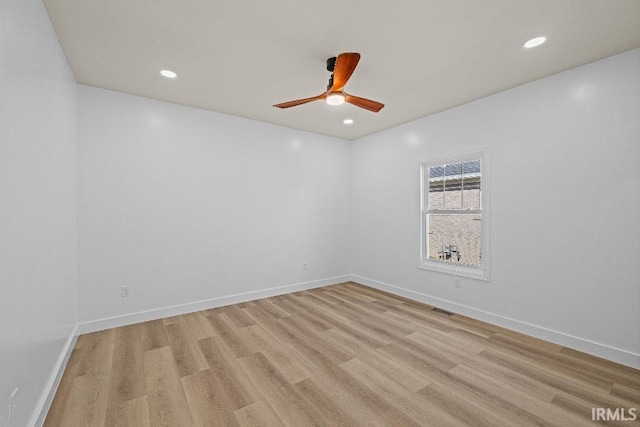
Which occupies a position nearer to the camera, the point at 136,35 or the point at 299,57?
the point at 136,35

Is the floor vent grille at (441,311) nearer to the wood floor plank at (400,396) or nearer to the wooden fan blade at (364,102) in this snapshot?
the wood floor plank at (400,396)

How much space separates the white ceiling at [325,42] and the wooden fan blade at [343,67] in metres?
0.34

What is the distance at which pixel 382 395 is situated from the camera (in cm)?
204

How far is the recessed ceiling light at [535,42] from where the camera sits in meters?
2.24

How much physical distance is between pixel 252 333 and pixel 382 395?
5.29ft

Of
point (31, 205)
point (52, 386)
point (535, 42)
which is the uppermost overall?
point (535, 42)

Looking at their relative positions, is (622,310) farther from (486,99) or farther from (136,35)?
(136,35)

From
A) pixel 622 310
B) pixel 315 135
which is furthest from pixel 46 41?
pixel 622 310

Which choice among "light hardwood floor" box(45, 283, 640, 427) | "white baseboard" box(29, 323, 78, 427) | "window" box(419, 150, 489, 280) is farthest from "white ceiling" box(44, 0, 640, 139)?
"light hardwood floor" box(45, 283, 640, 427)

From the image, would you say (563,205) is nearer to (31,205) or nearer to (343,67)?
(343,67)

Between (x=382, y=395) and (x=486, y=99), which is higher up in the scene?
(x=486, y=99)

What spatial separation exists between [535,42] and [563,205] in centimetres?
160

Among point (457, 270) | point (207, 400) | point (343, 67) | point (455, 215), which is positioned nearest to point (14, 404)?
point (207, 400)

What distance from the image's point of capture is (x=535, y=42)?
229cm
